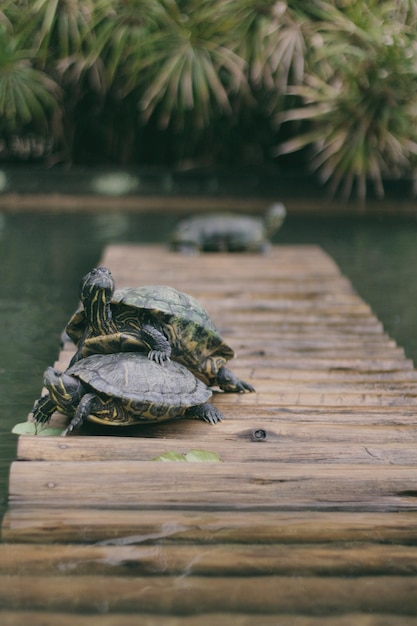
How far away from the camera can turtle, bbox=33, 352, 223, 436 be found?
270cm

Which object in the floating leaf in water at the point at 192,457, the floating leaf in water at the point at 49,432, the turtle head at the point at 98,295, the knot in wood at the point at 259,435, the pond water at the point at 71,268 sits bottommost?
the pond water at the point at 71,268

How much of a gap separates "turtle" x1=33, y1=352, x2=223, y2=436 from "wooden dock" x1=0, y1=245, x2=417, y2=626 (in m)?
0.07

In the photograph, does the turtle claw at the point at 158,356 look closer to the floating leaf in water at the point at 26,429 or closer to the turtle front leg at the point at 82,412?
the turtle front leg at the point at 82,412

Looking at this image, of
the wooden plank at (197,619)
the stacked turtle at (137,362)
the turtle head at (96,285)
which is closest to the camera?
the wooden plank at (197,619)

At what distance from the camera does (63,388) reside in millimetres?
2732

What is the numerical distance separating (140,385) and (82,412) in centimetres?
18

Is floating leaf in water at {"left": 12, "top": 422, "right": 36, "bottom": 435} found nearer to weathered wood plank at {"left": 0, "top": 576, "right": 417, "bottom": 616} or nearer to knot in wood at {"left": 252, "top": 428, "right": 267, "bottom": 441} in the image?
knot in wood at {"left": 252, "top": 428, "right": 267, "bottom": 441}

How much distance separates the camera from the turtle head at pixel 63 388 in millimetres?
2730

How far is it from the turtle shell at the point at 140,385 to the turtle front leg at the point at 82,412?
21 millimetres

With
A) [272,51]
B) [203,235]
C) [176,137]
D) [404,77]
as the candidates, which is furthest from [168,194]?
[203,235]

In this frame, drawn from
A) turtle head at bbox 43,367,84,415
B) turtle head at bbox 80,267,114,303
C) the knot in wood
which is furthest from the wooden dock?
turtle head at bbox 80,267,114,303

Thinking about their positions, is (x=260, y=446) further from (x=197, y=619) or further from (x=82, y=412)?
(x=197, y=619)

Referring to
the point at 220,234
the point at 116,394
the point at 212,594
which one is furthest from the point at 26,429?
the point at 220,234

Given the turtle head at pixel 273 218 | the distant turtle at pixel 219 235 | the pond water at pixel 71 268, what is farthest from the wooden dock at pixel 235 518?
the turtle head at pixel 273 218
